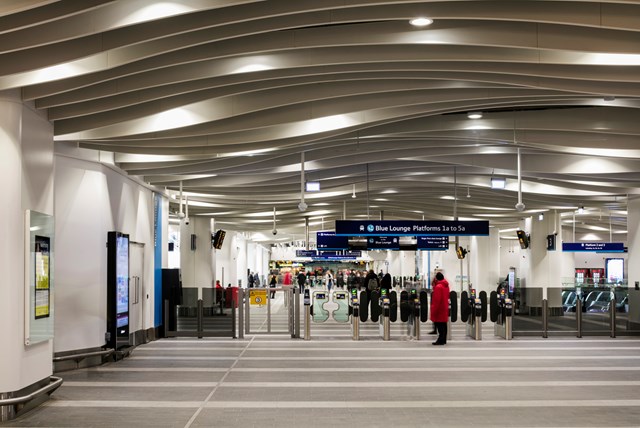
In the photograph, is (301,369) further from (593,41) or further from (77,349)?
(593,41)

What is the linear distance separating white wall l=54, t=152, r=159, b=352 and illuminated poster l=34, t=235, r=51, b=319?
2924mm

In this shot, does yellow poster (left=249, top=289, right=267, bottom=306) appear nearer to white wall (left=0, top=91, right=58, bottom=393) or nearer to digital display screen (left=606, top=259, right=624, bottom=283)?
white wall (left=0, top=91, right=58, bottom=393)

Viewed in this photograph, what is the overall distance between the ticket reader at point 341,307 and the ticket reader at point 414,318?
321 centimetres

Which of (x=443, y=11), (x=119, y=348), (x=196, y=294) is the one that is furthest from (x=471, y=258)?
(x=443, y=11)

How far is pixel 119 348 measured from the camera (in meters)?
15.2

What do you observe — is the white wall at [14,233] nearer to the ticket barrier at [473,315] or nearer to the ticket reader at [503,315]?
the ticket barrier at [473,315]

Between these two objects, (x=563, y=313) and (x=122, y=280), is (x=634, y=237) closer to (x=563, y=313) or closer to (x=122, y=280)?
(x=563, y=313)

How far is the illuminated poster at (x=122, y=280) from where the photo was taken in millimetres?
14781

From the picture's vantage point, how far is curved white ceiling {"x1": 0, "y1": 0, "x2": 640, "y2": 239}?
7.50 meters

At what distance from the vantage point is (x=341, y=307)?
22.3 meters

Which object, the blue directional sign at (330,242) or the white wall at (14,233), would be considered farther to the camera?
the blue directional sign at (330,242)

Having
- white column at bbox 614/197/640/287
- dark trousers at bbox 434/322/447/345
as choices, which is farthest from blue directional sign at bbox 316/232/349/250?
dark trousers at bbox 434/322/447/345

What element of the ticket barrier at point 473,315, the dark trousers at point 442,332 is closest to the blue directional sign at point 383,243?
the ticket barrier at point 473,315

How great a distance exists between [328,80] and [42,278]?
478 cm
